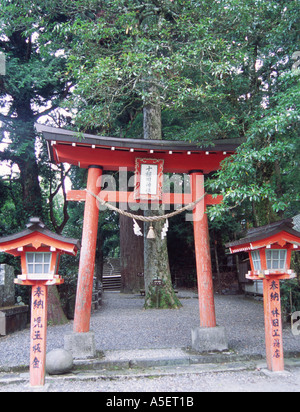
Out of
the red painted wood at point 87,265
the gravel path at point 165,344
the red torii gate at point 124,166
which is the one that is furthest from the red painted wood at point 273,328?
the red painted wood at point 87,265

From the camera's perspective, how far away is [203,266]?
20.3 ft

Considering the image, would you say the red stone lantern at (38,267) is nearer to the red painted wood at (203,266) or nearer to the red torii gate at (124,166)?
the red torii gate at (124,166)

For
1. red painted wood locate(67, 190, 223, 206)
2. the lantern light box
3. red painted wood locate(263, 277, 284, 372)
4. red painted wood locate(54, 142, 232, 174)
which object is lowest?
red painted wood locate(263, 277, 284, 372)

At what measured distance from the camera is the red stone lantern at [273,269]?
488 centimetres

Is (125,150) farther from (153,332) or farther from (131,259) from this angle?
(131,259)

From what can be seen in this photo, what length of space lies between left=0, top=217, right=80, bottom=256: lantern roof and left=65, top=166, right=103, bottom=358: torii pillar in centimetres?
127

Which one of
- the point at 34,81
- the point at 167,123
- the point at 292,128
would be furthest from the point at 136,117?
the point at 292,128

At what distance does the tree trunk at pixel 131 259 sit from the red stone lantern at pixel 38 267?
39.1 feet

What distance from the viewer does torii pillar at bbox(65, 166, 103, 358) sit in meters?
5.46

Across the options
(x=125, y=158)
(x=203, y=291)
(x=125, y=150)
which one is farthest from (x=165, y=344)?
(x=125, y=150)

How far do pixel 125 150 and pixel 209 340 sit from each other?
3.81 meters

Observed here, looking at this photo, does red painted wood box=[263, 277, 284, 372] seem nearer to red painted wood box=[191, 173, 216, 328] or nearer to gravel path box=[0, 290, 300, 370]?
gravel path box=[0, 290, 300, 370]

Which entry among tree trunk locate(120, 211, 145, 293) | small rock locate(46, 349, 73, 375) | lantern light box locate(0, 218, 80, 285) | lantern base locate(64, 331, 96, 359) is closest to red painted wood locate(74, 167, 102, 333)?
lantern base locate(64, 331, 96, 359)

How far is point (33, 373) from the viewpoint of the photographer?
4383 mm
